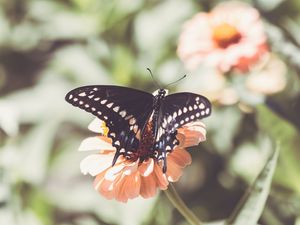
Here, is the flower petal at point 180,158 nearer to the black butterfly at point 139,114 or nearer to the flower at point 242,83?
the black butterfly at point 139,114

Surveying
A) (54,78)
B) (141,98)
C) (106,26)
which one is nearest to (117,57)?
(106,26)

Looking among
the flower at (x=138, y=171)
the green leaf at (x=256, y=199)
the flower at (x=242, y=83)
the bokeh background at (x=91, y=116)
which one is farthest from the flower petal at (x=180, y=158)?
the flower at (x=242, y=83)

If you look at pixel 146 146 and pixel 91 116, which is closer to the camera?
pixel 146 146

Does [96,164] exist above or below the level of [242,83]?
above

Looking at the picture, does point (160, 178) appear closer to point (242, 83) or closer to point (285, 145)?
point (285, 145)

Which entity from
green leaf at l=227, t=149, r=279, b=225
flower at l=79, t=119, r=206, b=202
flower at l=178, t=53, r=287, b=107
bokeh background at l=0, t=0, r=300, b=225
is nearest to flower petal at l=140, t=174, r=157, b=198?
flower at l=79, t=119, r=206, b=202

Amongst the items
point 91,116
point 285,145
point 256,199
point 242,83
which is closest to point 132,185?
point 256,199

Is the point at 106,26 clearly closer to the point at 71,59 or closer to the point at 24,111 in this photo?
the point at 71,59

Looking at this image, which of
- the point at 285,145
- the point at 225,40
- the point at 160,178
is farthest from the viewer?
the point at 225,40
